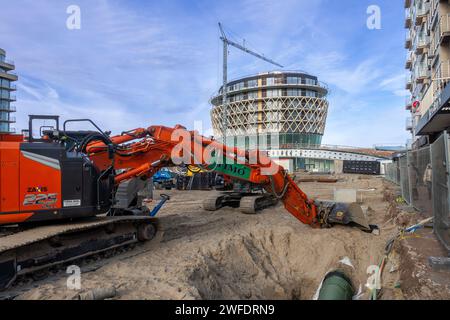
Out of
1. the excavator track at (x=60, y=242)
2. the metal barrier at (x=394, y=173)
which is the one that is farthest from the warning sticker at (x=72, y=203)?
the metal barrier at (x=394, y=173)

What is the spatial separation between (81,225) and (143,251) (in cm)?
183

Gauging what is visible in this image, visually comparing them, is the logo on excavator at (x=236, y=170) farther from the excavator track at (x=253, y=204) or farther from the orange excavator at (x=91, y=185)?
the excavator track at (x=253, y=204)

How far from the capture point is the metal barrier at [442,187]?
5996 mm

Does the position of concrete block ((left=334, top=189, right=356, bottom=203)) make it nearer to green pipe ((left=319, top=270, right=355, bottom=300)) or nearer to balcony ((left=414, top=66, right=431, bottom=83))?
green pipe ((left=319, top=270, right=355, bottom=300))

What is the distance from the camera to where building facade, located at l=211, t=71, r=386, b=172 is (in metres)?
84.8

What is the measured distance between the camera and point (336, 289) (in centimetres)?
609

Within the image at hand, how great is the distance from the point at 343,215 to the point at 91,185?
6.74 m

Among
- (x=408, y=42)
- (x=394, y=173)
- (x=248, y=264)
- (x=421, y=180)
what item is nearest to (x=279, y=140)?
(x=408, y=42)

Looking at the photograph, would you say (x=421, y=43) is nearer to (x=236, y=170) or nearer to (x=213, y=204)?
(x=213, y=204)

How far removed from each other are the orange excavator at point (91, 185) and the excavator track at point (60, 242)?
0.05 ft

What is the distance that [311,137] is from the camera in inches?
3410

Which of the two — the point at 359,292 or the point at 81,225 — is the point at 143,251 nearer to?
the point at 81,225

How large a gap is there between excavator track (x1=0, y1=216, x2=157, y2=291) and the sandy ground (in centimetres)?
28
